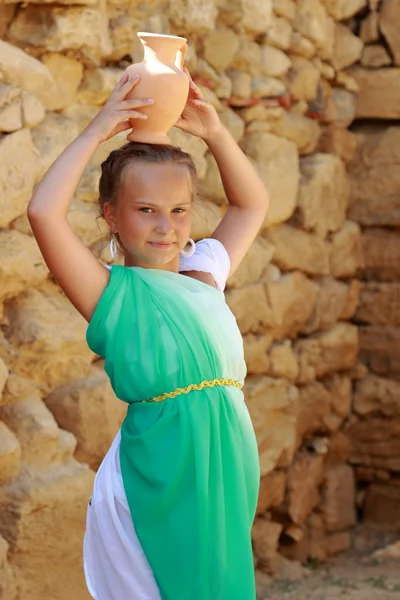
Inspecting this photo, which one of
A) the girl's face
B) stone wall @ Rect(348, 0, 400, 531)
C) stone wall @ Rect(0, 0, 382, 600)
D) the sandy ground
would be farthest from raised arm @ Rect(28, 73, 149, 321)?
stone wall @ Rect(348, 0, 400, 531)

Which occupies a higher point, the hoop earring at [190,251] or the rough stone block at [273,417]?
the hoop earring at [190,251]

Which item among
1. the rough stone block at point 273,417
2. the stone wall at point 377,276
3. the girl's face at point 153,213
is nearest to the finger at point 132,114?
the girl's face at point 153,213

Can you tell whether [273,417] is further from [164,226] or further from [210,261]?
[164,226]

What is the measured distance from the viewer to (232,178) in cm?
240

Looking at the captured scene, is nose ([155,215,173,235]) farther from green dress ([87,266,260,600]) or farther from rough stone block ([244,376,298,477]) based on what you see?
rough stone block ([244,376,298,477])

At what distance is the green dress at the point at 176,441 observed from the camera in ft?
6.64

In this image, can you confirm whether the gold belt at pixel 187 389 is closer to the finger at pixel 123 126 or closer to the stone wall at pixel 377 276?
the finger at pixel 123 126

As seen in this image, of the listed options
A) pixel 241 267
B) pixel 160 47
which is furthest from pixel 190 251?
pixel 241 267

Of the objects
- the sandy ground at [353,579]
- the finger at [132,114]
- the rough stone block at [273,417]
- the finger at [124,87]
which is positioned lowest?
the sandy ground at [353,579]

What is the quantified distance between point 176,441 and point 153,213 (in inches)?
19.0

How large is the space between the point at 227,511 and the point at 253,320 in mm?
2095

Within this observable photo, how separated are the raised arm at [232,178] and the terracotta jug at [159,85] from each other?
0.13 m

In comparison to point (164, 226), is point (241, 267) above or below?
below

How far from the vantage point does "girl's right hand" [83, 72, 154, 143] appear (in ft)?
6.72
